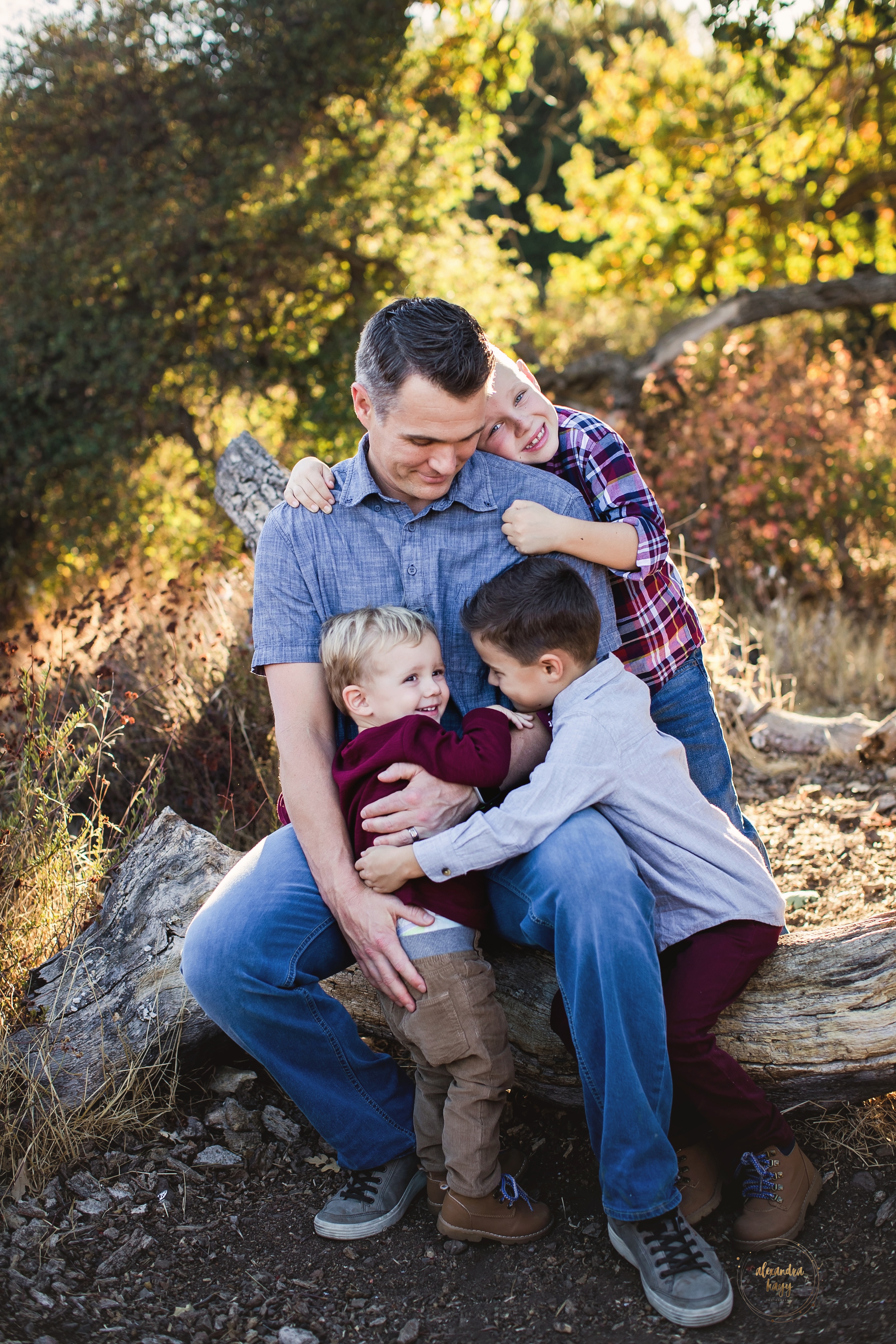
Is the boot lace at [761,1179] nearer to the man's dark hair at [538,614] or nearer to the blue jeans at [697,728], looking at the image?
the blue jeans at [697,728]

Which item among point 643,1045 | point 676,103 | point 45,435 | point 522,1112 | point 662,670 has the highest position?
point 676,103

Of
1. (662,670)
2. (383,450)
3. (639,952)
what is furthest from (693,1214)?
(383,450)

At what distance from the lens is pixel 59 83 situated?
7820 mm

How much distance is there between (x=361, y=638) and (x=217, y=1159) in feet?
4.27

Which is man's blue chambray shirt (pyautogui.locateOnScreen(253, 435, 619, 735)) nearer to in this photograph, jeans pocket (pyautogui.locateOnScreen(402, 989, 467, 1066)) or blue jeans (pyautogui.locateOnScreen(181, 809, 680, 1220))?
blue jeans (pyautogui.locateOnScreen(181, 809, 680, 1220))

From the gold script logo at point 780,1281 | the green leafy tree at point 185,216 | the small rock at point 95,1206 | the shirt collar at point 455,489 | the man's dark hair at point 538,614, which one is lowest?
the gold script logo at point 780,1281

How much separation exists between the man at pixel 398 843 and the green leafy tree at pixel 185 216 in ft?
19.6

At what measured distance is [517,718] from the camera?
91.5 inches

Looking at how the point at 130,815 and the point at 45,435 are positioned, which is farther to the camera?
the point at 45,435

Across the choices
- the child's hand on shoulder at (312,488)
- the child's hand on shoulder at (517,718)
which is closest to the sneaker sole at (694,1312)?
the child's hand on shoulder at (517,718)

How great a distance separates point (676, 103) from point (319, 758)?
9.28 meters

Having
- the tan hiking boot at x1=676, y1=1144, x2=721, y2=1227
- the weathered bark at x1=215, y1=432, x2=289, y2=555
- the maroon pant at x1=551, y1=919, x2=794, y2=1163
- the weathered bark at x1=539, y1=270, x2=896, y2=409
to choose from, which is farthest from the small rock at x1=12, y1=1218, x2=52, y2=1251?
the weathered bark at x1=539, y1=270, x2=896, y2=409

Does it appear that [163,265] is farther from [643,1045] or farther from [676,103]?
[643,1045]

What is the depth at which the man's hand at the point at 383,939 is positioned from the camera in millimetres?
2189
